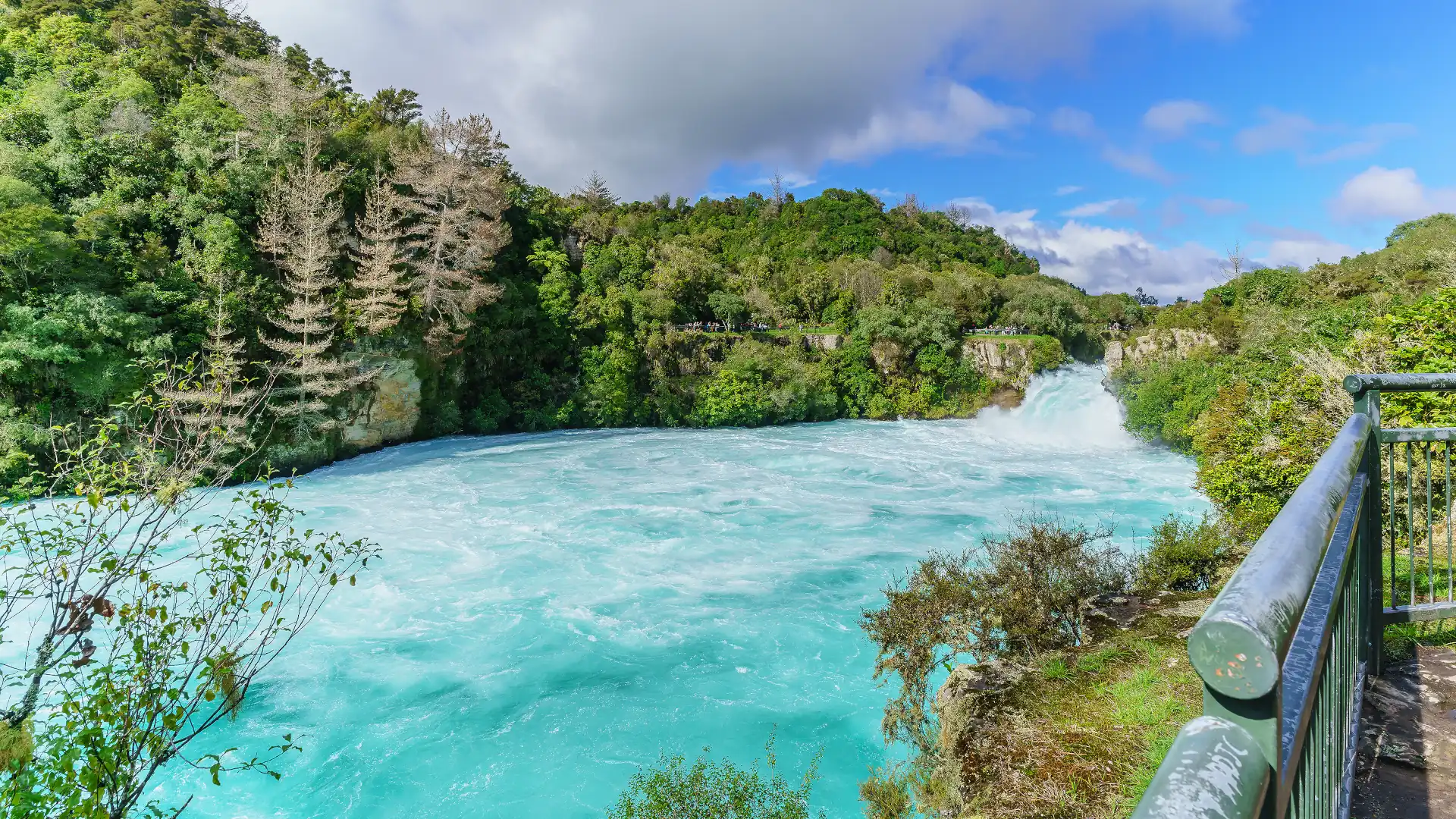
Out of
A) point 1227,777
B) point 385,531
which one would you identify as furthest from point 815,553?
point 1227,777

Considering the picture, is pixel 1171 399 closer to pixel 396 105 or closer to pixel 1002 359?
pixel 1002 359

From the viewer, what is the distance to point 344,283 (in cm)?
2220

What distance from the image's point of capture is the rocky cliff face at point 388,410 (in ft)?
72.9

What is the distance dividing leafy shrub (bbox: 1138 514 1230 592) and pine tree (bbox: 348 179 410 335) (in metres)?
21.3

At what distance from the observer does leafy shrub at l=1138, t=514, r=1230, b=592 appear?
859 centimetres

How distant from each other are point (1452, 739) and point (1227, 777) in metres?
3.13

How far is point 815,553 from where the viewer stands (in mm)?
12992

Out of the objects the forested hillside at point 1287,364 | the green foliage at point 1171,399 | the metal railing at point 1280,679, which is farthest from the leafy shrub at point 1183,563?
the green foliage at point 1171,399

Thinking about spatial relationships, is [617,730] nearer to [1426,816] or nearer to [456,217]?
[1426,816]

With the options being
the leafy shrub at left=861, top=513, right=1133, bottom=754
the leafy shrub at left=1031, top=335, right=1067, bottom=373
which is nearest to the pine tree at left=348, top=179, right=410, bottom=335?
the leafy shrub at left=861, top=513, right=1133, bottom=754

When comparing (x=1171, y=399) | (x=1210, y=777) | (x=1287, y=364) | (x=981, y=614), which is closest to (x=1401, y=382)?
(x=1210, y=777)

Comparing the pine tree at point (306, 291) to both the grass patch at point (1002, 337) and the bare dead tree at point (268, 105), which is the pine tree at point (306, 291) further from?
the grass patch at point (1002, 337)

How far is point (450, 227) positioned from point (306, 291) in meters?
6.14

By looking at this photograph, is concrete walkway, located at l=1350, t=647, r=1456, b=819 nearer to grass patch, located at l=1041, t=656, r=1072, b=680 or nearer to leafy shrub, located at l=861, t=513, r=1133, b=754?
grass patch, located at l=1041, t=656, r=1072, b=680
